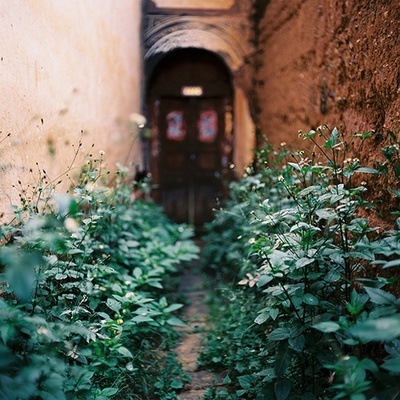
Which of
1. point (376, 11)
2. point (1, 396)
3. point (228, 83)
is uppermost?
point (228, 83)

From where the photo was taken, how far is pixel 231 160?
24.8ft

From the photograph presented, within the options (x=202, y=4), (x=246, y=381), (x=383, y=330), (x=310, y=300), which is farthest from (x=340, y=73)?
(x=202, y=4)

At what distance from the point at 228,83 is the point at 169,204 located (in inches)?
84.7

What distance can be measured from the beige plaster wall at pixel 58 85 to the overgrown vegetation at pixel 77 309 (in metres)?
0.26

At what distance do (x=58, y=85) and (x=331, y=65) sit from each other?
193cm

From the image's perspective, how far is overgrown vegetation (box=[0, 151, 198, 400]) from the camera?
5.49 feet

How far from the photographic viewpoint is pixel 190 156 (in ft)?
25.2

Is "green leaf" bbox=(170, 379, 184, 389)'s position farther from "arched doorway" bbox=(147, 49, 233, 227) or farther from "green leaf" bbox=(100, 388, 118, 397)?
"arched doorway" bbox=(147, 49, 233, 227)

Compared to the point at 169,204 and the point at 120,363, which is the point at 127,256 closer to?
the point at 120,363

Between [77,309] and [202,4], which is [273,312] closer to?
[77,309]

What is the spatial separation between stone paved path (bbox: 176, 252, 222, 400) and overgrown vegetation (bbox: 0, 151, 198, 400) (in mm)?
86

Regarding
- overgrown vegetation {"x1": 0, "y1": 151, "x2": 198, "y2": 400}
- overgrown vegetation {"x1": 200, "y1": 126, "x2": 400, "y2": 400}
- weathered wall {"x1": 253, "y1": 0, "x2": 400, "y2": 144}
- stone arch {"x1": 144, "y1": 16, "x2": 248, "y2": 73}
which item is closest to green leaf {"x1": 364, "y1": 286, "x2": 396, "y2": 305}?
overgrown vegetation {"x1": 200, "y1": 126, "x2": 400, "y2": 400}

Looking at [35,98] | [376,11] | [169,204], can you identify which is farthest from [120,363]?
[169,204]

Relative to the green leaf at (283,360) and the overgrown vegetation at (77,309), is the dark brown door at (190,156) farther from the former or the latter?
the green leaf at (283,360)
